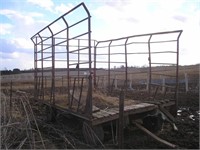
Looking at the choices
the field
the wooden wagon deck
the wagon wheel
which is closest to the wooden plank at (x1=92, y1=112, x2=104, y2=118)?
the wooden wagon deck

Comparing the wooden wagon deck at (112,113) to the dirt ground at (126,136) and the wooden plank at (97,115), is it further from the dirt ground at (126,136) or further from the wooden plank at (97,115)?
the dirt ground at (126,136)

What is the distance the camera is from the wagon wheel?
7.73m

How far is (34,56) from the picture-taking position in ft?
43.6

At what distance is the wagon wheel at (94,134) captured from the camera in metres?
7.73

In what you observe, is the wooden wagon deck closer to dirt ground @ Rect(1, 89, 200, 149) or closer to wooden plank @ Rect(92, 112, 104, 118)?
Result: wooden plank @ Rect(92, 112, 104, 118)

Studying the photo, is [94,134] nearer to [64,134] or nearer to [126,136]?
[64,134]

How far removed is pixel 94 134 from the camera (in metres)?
7.72

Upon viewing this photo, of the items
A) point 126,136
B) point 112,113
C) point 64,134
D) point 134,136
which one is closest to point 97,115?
point 112,113

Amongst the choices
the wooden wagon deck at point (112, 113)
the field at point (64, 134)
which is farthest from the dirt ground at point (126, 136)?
the wooden wagon deck at point (112, 113)

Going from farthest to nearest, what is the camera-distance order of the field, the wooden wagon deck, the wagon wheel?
the wagon wheel < the wooden wagon deck < the field

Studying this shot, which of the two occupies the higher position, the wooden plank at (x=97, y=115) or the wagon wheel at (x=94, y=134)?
the wooden plank at (x=97, y=115)

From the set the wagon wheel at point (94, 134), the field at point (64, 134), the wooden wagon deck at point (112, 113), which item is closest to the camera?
the field at point (64, 134)

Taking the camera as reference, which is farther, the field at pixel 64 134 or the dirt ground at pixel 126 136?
the dirt ground at pixel 126 136

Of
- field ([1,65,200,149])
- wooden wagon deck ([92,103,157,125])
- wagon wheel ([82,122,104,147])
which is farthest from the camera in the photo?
wagon wheel ([82,122,104,147])
